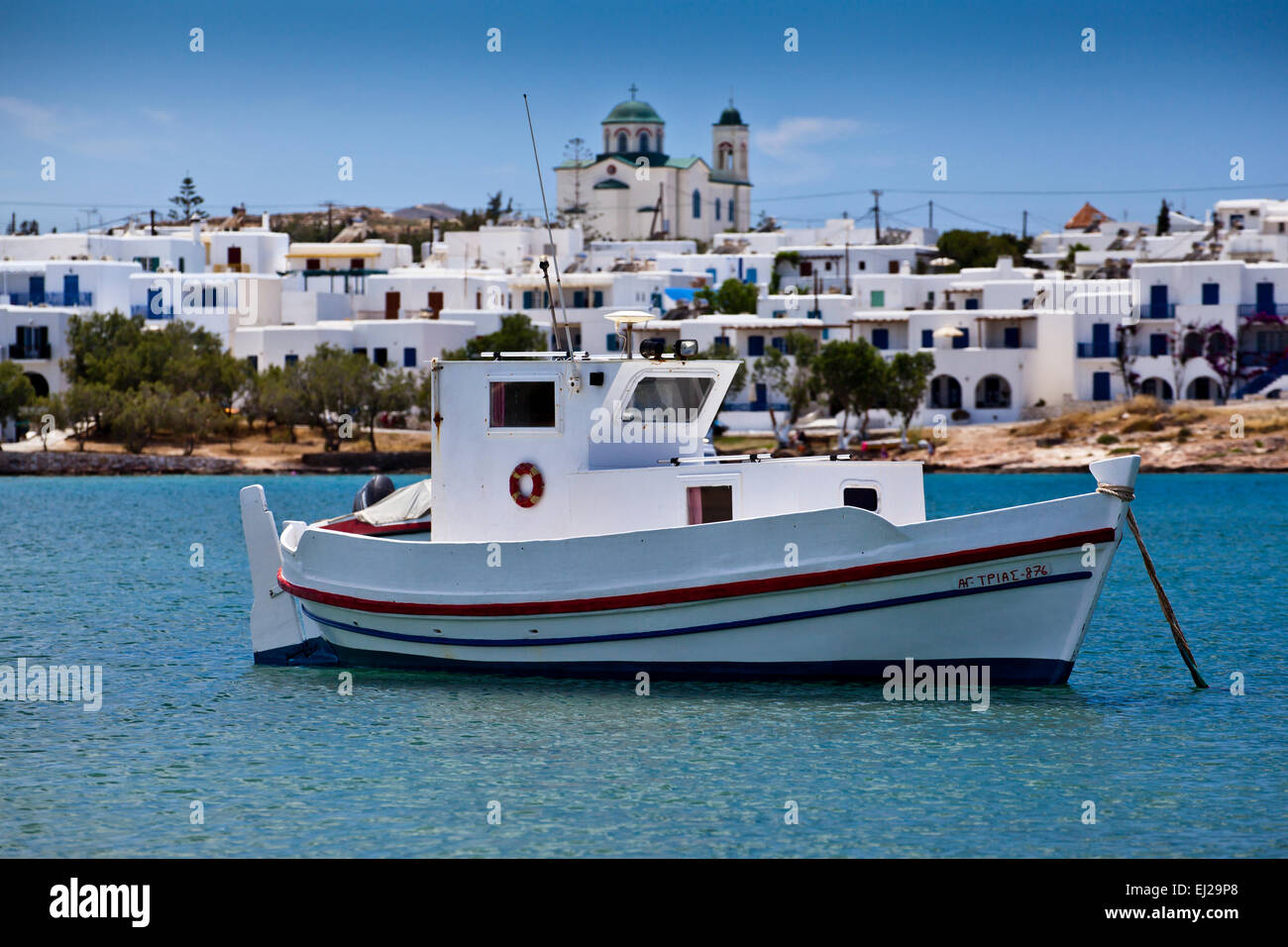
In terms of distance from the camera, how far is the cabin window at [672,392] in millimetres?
18016

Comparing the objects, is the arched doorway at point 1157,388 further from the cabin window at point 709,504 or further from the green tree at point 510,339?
the cabin window at point 709,504

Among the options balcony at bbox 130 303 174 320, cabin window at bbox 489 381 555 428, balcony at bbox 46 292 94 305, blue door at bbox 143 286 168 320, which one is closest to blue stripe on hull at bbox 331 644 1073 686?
cabin window at bbox 489 381 555 428

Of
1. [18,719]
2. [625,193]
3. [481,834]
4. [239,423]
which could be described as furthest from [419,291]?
[481,834]

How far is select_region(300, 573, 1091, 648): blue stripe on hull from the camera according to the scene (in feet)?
51.9

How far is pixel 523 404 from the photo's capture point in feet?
58.5

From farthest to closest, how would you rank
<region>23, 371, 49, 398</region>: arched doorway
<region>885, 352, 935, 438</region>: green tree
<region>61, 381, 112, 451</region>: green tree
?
<region>23, 371, 49, 398</region>: arched doorway, <region>61, 381, 112, 451</region>: green tree, <region>885, 352, 935, 438</region>: green tree

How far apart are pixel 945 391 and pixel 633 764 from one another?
61.8 metres

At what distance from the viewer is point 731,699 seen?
1653 cm

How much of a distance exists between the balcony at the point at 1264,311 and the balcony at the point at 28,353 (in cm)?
5373

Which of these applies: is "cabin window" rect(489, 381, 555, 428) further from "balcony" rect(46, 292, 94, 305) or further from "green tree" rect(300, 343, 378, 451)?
"balcony" rect(46, 292, 94, 305)

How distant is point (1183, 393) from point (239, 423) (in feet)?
139

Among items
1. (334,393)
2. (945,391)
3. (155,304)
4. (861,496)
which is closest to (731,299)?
(945,391)

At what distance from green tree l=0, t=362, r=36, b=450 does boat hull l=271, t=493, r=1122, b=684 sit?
5584 centimetres

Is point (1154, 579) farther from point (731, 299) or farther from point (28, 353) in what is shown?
point (731, 299)
